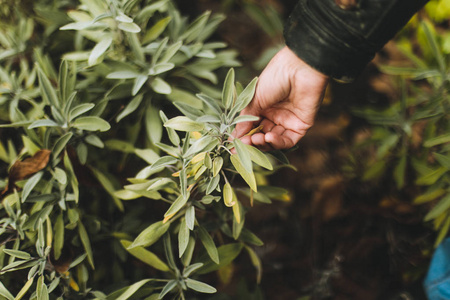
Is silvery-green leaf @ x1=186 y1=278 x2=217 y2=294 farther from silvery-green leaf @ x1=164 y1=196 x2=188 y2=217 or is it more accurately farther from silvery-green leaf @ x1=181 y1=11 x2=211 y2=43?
silvery-green leaf @ x1=181 y1=11 x2=211 y2=43

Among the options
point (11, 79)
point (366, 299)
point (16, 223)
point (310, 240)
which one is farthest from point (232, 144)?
point (366, 299)

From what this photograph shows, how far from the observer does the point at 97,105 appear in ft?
3.84

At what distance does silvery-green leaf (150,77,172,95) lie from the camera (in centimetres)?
115

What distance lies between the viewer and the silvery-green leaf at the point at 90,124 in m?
1.06

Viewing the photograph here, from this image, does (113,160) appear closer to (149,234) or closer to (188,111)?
(149,234)

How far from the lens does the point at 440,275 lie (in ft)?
4.40

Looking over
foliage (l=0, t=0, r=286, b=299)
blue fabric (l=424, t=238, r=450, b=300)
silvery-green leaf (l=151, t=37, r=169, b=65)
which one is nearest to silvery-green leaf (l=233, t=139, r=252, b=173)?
foliage (l=0, t=0, r=286, b=299)

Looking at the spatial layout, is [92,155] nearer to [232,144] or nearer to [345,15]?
[232,144]

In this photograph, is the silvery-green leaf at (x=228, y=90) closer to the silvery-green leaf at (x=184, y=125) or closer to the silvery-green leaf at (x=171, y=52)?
the silvery-green leaf at (x=184, y=125)

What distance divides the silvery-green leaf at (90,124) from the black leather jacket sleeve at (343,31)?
2.08 feet

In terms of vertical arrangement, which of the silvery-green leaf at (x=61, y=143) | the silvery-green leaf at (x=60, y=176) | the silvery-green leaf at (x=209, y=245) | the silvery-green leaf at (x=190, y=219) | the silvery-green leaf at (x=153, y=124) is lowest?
the silvery-green leaf at (x=60, y=176)

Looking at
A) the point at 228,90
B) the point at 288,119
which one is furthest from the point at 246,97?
the point at 288,119

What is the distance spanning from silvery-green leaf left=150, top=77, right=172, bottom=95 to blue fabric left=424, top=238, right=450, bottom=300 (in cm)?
122

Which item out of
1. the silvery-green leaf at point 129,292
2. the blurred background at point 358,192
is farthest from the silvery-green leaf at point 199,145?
the blurred background at point 358,192
